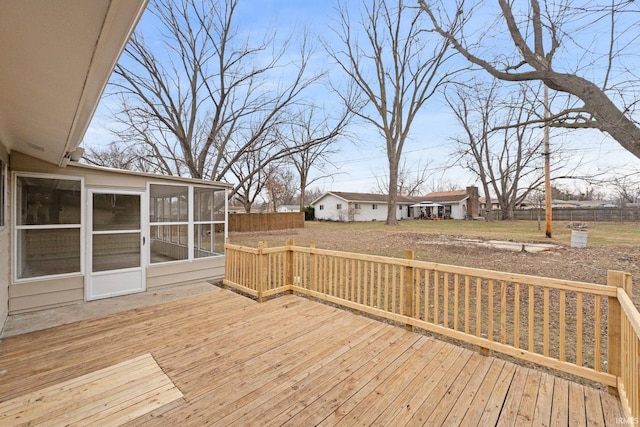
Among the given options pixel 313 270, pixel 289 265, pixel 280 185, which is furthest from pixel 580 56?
pixel 280 185

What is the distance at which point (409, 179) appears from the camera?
39.0m

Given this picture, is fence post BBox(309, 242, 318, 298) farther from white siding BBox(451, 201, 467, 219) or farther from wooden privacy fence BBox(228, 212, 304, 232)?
white siding BBox(451, 201, 467, 219)

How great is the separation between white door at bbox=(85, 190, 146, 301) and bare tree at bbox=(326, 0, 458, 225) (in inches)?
532

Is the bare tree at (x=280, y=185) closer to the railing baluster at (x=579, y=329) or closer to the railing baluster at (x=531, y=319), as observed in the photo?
the railing baluster at (x=531, y=319)

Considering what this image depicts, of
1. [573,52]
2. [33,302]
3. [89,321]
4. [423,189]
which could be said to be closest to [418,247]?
[573,52]

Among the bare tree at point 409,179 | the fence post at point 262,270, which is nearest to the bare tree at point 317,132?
the fence post at point 262,270

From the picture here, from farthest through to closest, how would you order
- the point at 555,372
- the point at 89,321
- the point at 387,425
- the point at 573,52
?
the point at 573,52 → the point at 89,321 → the point at 555,372 → the point at 387,425

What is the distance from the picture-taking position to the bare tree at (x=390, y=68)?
16562 mm

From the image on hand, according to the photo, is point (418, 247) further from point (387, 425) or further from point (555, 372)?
point (387, 425)

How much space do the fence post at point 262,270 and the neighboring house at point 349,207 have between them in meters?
22.1

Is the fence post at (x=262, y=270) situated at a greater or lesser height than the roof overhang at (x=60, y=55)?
lesser

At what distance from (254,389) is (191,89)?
15247mm


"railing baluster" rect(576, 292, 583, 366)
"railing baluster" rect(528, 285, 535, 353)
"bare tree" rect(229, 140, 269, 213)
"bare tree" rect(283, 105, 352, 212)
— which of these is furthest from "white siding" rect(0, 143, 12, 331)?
"bare tree" rect(229, 140, 269, 213)

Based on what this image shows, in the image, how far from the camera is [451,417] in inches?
78.4
